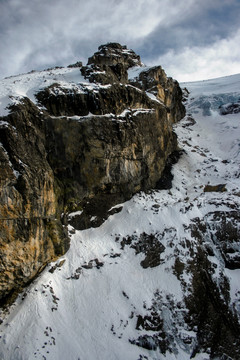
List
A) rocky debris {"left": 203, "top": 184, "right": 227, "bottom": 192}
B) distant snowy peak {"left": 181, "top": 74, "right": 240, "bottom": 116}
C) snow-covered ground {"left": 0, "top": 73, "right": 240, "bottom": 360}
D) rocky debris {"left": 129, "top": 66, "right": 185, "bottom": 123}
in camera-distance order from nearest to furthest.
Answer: snow-covered ground {"left": 0, "top": 73, "right": 240, "bottom": 360}
rocky debris {"left": 203, "top": 184, "right": 227, "bottom": 192}
rocky debris {"left": 129, "top": 66, "right": 185, "bottom": 123}
distant snowy peak {"left": 181, "top": 74, "right": 240, "bottom": 116}

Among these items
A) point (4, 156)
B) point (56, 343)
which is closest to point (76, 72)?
point (4, 156)

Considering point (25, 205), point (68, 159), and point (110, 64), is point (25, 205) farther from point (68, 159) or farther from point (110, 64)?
point (110, 64)

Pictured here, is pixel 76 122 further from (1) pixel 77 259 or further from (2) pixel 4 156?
(1) pixel 77 259

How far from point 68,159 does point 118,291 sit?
11.3m

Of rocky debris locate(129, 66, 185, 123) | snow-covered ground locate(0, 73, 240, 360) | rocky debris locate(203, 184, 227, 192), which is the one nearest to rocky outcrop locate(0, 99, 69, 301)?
snow-covered ground locate(0, 73, 240, 360)

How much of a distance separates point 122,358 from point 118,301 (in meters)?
3.22

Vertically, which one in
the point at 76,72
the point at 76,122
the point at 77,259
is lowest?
the point at 77,259

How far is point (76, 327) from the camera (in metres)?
14.0

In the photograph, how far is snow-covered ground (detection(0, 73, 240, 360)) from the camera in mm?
13172

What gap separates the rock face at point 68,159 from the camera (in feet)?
44.9

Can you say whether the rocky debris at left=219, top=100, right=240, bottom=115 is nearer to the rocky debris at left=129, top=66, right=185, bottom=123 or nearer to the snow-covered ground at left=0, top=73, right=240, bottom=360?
the rocky debris at left=129, top=66, right=185, bottom=123

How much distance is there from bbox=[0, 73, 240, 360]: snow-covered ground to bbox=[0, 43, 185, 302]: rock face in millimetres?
1590

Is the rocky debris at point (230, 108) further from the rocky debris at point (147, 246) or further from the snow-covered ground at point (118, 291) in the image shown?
the rocky debris at point (147, 246)

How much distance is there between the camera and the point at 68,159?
18.9 metres
